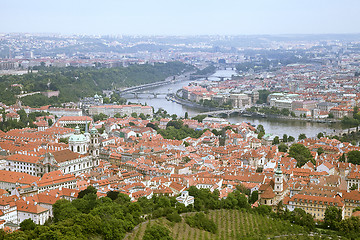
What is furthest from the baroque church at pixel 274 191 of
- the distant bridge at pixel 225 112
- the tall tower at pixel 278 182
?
the distant bridge at pixel 225 112

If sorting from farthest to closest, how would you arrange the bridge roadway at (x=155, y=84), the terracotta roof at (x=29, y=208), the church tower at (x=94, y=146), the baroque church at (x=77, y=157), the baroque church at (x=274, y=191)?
1. the bridge roadway at (x=155, y=84)
2. the church tower at (x=94, y=146)
3. the baroque church at (x=77, y=157)
4. the baroque church at (x=274, y=191)
5. the terracotta roof at (x=29, y=208)

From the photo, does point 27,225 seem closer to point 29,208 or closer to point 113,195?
point 29,208

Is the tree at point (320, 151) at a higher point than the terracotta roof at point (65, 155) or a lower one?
lower

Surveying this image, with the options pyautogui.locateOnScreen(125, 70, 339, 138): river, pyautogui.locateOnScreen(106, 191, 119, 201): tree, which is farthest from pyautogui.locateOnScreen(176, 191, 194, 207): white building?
pyautogui.locateOnScreen(125, 70, 339, 138): river

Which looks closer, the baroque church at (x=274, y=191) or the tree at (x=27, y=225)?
the tree at (x=27, y=225)

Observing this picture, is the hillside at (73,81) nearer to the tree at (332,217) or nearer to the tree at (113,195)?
the tree at (113,195)

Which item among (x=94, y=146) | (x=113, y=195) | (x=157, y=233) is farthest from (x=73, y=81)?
(x=157, y=233)

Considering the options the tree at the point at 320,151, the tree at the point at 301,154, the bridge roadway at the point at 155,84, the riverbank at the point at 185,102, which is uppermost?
the tree at the point at 301,154

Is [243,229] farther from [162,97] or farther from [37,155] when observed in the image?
[162,97]
